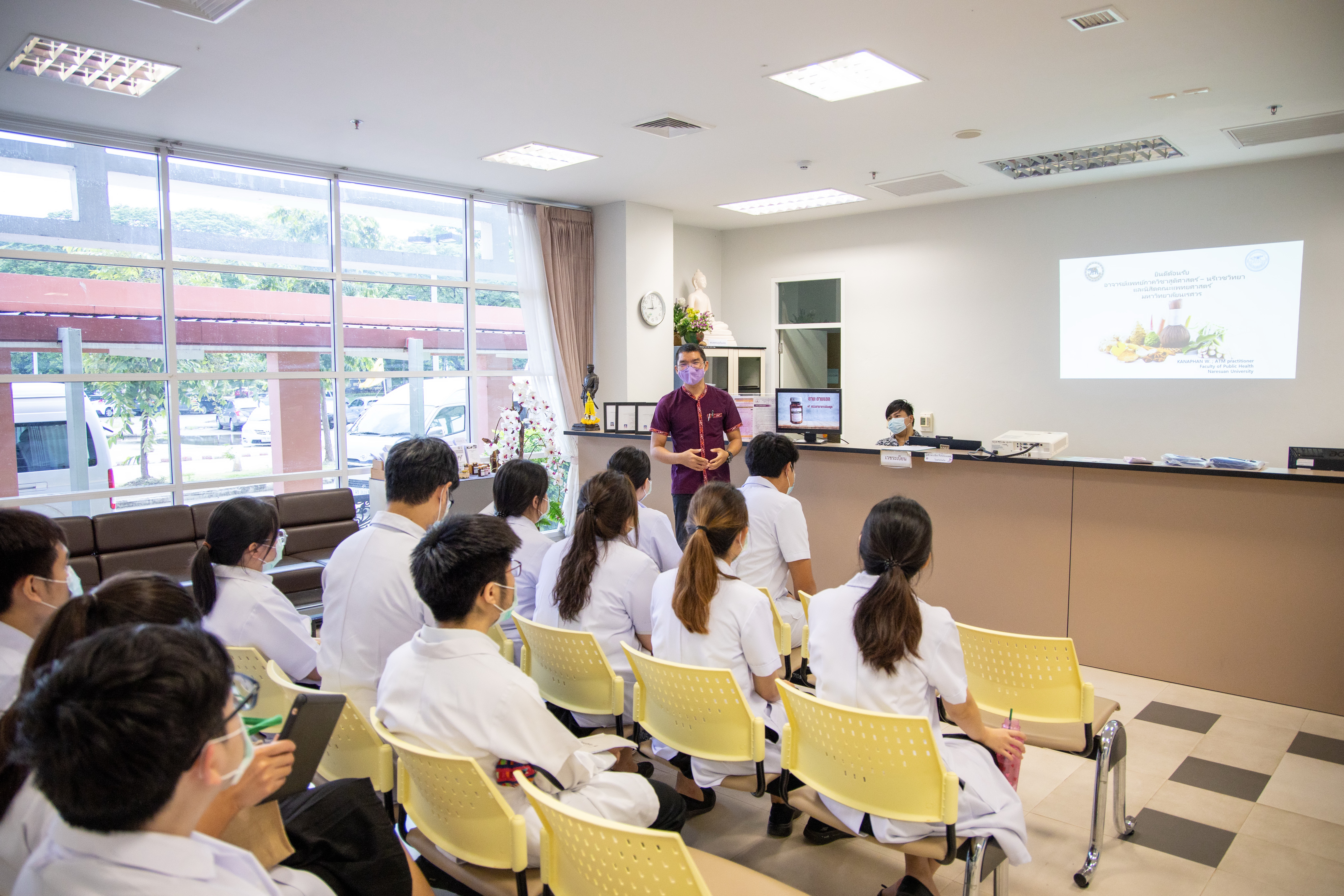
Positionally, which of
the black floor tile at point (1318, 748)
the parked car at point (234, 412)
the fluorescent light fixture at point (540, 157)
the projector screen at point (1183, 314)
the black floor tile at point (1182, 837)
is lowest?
the black floor tile at point (1182, 837)

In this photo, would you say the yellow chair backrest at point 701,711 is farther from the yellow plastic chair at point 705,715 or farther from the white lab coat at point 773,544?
the white lab coat at point 773,544

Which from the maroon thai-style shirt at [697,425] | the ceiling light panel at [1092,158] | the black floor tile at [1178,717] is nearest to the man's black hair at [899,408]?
the maroon thai-style shirt at [697,425]

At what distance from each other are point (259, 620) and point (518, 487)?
94 cm

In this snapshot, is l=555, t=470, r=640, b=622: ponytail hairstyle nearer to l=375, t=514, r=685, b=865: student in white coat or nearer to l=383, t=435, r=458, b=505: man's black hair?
l=383, t=435, r=458, b=505: man's black hair

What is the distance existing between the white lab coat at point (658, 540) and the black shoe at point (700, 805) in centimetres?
84

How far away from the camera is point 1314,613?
3.49 meters

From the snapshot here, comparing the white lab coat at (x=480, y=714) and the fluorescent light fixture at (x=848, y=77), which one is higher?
the fluorescent light fixture at (x=848, y=77)

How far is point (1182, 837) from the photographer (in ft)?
8.51

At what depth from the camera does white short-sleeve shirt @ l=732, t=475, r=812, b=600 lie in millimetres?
3199

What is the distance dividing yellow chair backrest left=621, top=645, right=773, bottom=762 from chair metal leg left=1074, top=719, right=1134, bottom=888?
3.35 feet

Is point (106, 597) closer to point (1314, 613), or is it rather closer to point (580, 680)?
point (580, 680)

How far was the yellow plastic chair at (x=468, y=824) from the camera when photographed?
155 cm

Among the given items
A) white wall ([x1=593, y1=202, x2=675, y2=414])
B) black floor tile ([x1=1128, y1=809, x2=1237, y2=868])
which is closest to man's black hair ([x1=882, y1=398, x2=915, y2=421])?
white wall ([x1=593, y1=202, x2=675, y2=414])

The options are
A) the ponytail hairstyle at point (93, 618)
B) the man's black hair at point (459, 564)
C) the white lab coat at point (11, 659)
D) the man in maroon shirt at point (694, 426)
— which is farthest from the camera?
the man in maroon shirt at point (694, 426)
